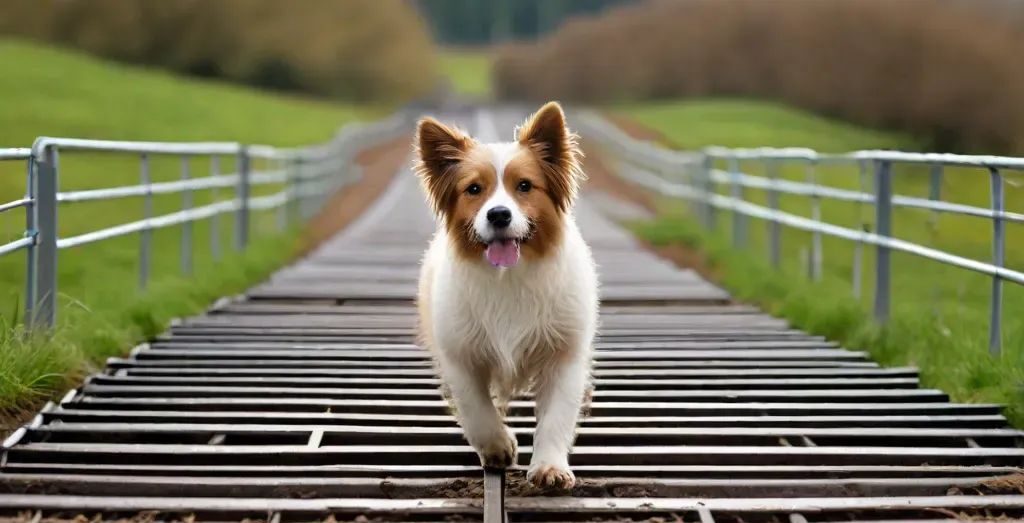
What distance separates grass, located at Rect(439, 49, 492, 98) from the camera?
99.6 meters

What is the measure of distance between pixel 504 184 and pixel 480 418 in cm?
98

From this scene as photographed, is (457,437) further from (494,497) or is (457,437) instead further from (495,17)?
(495,17)

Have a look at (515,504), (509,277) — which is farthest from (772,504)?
(509,277)

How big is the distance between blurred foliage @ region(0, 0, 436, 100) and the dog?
43420 mm

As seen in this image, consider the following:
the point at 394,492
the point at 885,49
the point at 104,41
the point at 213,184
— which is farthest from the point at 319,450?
the point at 104,41

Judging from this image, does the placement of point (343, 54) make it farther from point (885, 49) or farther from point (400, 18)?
point (885, 49)

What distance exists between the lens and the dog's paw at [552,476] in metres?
4.49

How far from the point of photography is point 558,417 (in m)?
4.84

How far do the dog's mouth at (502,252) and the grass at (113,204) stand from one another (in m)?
2.34

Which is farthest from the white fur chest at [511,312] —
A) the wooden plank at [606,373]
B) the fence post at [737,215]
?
the fence post at [737,215]

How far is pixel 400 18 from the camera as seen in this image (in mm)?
59750

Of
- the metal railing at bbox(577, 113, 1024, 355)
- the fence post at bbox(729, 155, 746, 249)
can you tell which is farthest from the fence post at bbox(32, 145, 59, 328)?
the fence post at bbox(729, 155, 746, 249)

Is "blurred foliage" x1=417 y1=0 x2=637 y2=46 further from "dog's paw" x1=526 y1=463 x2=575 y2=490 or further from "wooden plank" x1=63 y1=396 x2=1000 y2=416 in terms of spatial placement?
"dog's paw" x1=526 y1=463 x2=575 y2=490

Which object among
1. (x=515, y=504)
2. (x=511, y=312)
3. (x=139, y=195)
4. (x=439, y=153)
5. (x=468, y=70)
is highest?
(x=468, y=70)
